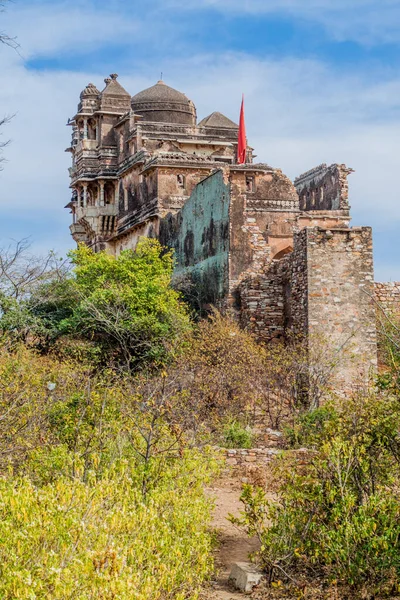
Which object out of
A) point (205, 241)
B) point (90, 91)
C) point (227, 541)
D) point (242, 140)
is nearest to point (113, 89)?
point (90, 91)

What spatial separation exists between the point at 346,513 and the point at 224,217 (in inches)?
499

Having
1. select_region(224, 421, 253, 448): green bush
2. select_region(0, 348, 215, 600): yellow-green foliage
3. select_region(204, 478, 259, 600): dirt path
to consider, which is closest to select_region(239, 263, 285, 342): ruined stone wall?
select_region(224, 421, 253, 448): green bush

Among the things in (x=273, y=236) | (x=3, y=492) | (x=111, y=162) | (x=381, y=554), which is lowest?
(x=381, y=554)

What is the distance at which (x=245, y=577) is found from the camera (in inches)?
341

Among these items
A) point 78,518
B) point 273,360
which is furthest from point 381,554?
point 273,360

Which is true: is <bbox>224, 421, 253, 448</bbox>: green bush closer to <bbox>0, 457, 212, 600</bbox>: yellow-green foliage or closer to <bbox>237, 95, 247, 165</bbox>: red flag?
<bbox>0, 457, 212, 600</bbox>: yellow-green foliage

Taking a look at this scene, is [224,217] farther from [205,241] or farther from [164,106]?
[164,106]

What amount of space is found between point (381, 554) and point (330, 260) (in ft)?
32.4

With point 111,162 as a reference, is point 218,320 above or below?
below

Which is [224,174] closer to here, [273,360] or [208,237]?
[208,237]

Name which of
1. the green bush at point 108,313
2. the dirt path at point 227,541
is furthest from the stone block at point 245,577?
the green bush at point 108,313

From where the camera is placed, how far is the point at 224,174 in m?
20.8

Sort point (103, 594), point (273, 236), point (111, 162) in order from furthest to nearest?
point (111, 162) → point (273, 236) → point (103, 594)

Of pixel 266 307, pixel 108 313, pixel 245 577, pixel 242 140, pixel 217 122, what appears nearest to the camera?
pixel 245 577
